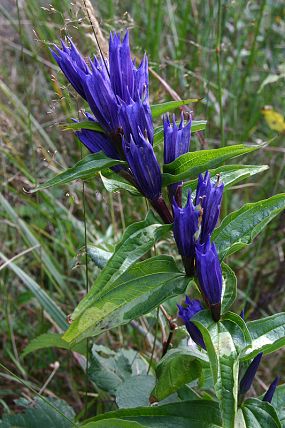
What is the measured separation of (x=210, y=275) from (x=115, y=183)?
0.21 m

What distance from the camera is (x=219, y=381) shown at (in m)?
0.79

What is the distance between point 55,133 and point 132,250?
1415 millimetres

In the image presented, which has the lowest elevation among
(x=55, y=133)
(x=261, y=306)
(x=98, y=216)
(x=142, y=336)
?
(x=261, y=306)

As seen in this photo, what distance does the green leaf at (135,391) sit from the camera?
3.74 ft

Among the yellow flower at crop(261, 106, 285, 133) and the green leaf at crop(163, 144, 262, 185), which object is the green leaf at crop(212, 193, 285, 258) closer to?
the green leaf at crop(163, 144, 262, 185)

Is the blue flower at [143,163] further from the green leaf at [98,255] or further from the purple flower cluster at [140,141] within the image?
the green leaf at [98,255]

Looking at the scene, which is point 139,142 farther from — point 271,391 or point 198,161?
point 271,391

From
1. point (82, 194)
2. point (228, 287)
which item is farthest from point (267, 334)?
point (82, 194)

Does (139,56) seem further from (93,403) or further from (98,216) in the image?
(93,403)

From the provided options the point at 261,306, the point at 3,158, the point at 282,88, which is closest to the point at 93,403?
the point at 261,306

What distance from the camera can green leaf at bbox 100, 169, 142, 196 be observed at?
0.95 meters

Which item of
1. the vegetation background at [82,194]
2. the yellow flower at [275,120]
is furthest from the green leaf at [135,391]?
the yellow flower at [275,120]

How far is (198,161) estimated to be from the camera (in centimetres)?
89

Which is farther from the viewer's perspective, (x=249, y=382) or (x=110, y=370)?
A: (x=110, y=370)
